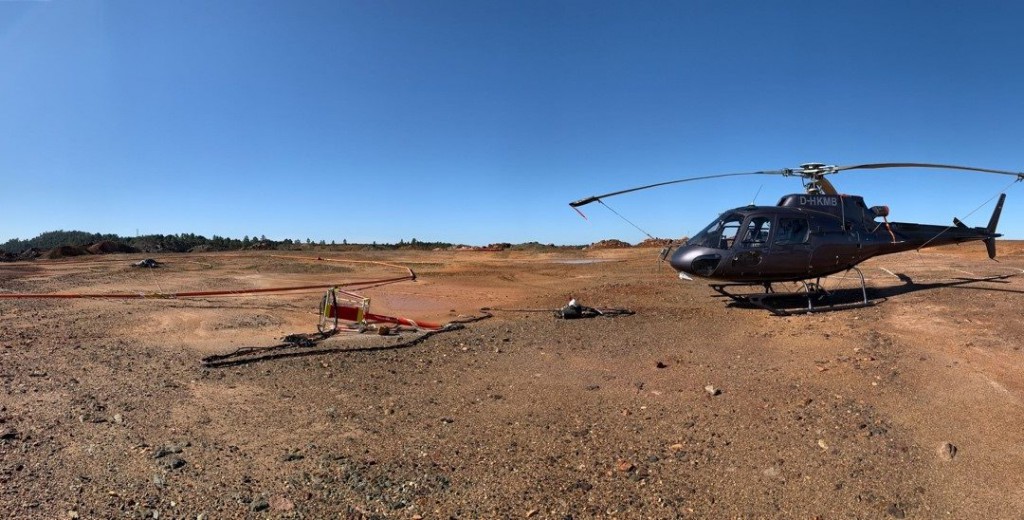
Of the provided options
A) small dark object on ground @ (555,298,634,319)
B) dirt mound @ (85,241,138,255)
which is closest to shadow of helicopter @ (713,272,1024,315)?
small dark object on ground @ (555,298,634,319)

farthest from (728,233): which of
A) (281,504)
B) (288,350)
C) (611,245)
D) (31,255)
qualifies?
(31,255)

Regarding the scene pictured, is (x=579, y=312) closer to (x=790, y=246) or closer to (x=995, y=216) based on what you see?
(x=790, y=246)

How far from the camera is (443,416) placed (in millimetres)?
5984

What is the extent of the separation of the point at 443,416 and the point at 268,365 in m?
3.37

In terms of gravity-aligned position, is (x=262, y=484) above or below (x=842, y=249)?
below

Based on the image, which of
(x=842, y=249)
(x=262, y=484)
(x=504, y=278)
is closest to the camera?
(x=262, y=484)

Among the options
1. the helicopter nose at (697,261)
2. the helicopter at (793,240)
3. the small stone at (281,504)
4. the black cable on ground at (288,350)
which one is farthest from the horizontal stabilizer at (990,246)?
the small stone at (281,504)

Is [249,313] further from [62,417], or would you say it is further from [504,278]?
[504,278]

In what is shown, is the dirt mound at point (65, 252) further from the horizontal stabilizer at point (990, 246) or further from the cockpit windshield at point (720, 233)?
the horizontal stabilizer at point (990, 246)

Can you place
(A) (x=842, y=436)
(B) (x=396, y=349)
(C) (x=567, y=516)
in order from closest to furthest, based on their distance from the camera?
1. (C) (x=567, y=516)
2. (A) (x=842, y=436)
3. (B) (x=396, y=349)

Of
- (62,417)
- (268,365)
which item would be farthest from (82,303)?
(62,417)

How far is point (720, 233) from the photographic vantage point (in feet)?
40.1

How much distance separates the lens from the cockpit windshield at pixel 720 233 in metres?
12.1

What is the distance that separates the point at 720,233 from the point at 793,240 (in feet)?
5.38
